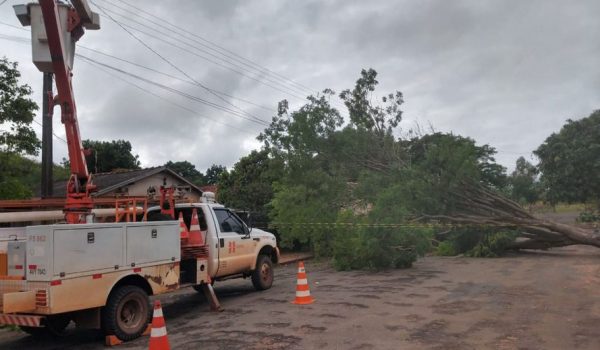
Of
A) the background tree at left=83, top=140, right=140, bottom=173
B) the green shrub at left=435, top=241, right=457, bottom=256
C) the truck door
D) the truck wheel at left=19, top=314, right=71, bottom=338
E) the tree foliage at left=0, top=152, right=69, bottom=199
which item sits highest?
the background tree at left=83, top=140, right=140, bottom=173

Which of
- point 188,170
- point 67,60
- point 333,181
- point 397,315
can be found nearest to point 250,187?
point 333,181

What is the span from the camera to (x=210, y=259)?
10.1 metres

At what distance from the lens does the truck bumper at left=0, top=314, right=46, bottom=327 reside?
662cm

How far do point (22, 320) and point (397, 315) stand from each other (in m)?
5.76

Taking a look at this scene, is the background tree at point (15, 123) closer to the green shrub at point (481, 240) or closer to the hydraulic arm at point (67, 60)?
the hydraulic arm at point (67, 60)

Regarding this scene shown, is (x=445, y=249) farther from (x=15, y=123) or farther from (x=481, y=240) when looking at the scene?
(x=15, y=123)

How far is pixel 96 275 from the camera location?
720 centimetres

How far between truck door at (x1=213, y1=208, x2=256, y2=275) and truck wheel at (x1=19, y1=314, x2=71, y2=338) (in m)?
3.19

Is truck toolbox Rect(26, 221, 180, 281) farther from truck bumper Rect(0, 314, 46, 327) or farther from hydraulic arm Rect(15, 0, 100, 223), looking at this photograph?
hydraulic arm Rect(15, 0, 100, 223)

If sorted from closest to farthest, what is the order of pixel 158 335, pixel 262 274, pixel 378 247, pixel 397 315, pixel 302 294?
pixel 158 335
pixel 397 315
pixel 302 294
pixel 262 274
pixel 378 247

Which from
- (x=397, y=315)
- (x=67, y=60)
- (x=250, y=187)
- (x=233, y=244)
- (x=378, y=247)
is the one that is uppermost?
(x=67, y=60)

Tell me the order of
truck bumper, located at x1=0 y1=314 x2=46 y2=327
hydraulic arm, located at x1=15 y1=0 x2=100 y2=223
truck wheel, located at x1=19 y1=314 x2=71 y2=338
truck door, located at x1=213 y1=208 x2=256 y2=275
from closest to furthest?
truck bumper, located at x1=0 y1=314 x2=46 y2=327 < truck wheel, located at x1=19 y1=314 x2=71 y2=338 < hydraulic arm, located at x1=15 y1=0 x2=100 y2=223 < truck door, located at x1=213 y1=208 x2=256 y2=275

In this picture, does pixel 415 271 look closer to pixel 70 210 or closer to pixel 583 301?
pixel 583 301

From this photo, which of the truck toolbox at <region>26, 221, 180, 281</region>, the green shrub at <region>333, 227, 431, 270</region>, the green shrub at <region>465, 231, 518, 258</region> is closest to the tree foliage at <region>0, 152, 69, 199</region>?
the truck toolbox at <region>26, 221, 180, 281</region>
